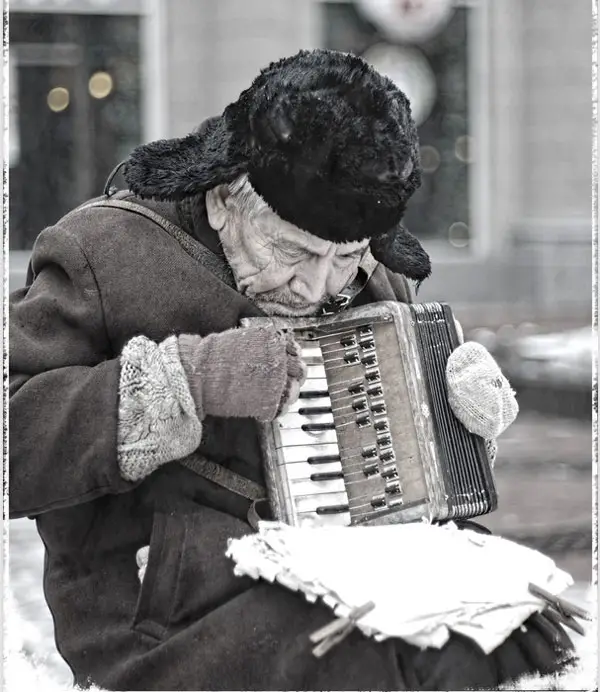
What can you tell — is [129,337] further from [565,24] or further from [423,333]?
[565,24]

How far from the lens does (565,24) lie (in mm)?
5582

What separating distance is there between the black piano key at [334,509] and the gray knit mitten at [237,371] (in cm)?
22

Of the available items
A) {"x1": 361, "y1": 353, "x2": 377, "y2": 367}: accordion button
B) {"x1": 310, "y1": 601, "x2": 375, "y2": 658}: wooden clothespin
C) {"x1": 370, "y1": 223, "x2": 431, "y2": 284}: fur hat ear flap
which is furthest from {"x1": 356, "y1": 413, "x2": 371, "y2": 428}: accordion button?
{"x1": 310, "y1": 601, "x2": 375, "y2": 658}: wooden clothespin

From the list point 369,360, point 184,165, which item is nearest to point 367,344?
point 369,360

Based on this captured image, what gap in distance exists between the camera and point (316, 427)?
215 cm

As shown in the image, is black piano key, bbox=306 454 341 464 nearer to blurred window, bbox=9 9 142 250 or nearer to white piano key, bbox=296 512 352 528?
white piano key, bbox=296 512 352 528

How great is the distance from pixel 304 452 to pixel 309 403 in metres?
0.10

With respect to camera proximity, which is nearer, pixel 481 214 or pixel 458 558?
pixel 458 558

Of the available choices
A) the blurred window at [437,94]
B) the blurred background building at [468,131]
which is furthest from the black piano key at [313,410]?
the blurred window at [437,94]

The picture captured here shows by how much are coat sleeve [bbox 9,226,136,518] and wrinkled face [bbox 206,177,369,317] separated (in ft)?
0.93

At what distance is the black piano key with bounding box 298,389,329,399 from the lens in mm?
2166

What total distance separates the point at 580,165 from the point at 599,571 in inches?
239

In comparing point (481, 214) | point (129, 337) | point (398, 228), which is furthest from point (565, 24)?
point (481, 214)

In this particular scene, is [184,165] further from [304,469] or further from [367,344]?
[304,469]
